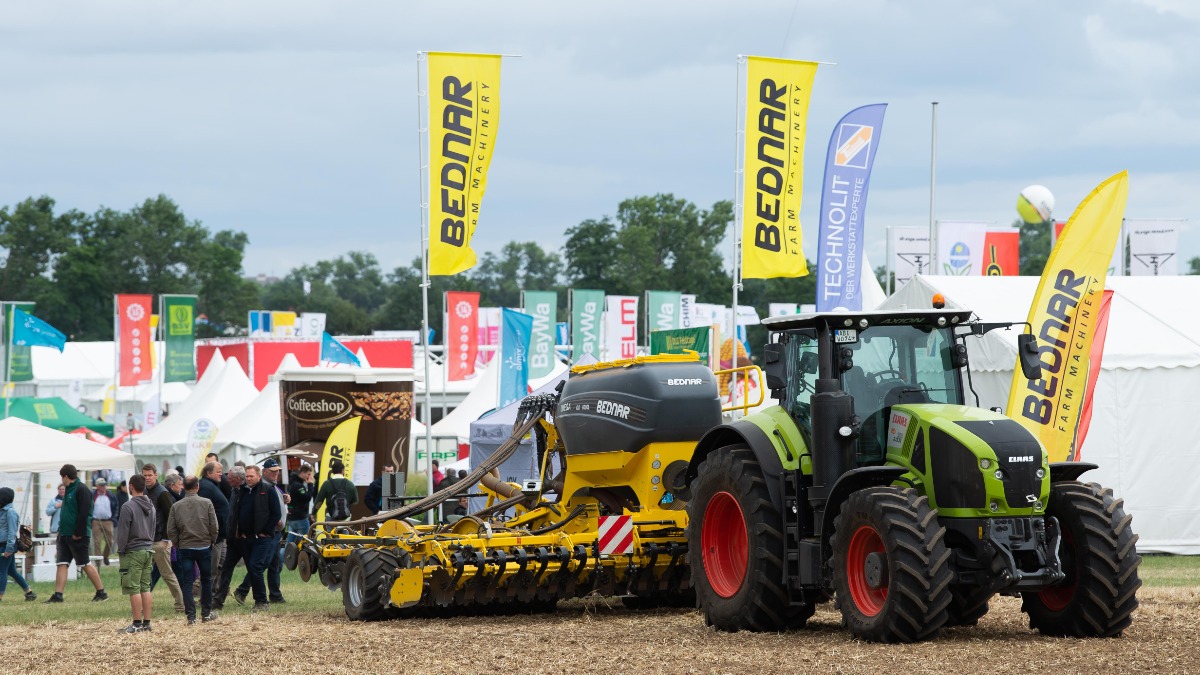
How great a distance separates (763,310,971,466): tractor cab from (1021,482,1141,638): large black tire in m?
1.15

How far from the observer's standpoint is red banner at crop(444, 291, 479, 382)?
37906 mm

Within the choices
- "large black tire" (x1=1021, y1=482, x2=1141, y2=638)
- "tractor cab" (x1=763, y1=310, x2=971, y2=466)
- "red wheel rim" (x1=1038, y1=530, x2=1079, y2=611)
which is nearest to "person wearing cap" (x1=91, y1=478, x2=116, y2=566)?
"tractor cab" (x1=763, y1=310, x2=971, y2=466)

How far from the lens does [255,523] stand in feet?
52.0

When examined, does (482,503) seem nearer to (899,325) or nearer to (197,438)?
(197,438)

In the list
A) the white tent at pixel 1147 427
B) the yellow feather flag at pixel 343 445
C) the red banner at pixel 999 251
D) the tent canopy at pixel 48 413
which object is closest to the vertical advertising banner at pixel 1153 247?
the red banner at pixel 999 251

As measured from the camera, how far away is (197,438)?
98.4ft

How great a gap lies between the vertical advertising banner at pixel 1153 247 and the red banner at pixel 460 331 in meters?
16.2

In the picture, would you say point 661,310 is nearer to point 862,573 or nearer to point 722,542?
point 722,542

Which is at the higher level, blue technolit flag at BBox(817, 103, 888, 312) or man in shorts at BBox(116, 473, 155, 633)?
blue technolit flag at BBox(817, 103, 888, 312)

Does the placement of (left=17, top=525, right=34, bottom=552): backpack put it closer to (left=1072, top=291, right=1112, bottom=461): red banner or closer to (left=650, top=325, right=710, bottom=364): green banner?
(left=650, top=325, right=710, bottom=364): green banner

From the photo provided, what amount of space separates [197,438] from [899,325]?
21.7 meters

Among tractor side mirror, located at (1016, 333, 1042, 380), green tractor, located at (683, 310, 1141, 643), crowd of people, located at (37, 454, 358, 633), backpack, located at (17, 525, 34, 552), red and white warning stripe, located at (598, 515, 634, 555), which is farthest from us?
backpack, located at (17, 525, 34, 552)

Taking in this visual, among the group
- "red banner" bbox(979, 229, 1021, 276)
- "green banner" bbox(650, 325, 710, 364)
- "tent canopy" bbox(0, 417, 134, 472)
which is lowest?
"tent canopy" bbox(0, 417, 134, 472)

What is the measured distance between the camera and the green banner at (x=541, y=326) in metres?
37.7
